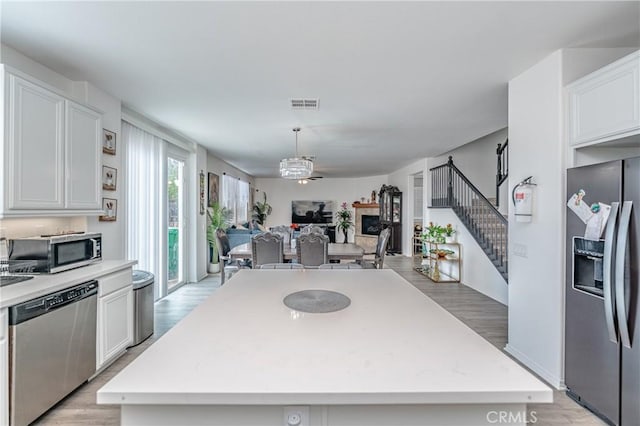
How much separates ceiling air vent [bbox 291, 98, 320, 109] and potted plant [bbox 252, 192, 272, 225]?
7.87 meters

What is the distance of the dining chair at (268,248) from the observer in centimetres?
411

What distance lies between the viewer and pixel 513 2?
6.14 ft

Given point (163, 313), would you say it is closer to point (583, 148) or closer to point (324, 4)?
point (324, 4)

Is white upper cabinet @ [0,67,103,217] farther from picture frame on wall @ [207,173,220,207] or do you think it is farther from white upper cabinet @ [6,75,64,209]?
picture frame on wall @ [207,173,220,207]

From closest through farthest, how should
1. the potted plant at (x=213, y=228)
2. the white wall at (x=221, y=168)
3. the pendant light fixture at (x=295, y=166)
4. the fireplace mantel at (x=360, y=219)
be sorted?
the pendant light fixture at (x=295, y=166)
the potted plant at (x=213, y=228)
the white wall at (x=221, y=168)
the fireplace mantel at (x=360, y=219)

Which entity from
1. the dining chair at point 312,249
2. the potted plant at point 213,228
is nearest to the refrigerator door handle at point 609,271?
the dining chair at point 312,249

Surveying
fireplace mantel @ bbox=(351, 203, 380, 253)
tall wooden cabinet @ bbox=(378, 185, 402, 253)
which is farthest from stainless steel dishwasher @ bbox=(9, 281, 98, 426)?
fireplace mantel @ bbox=(351, 203, 380, 253)

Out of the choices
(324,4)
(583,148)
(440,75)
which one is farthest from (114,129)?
(583,148)

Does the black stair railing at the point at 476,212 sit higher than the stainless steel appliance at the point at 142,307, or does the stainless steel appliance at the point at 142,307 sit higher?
the black stair railing at the point at 476,212

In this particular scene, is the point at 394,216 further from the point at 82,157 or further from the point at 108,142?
the point at 82,157

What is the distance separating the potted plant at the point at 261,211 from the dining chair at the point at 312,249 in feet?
23.9

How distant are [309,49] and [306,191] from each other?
31.7 ft

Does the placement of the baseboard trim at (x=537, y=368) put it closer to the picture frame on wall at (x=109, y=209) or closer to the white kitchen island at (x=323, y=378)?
the white kitchen island at (x=323, y=378)

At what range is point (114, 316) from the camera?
107 inches
